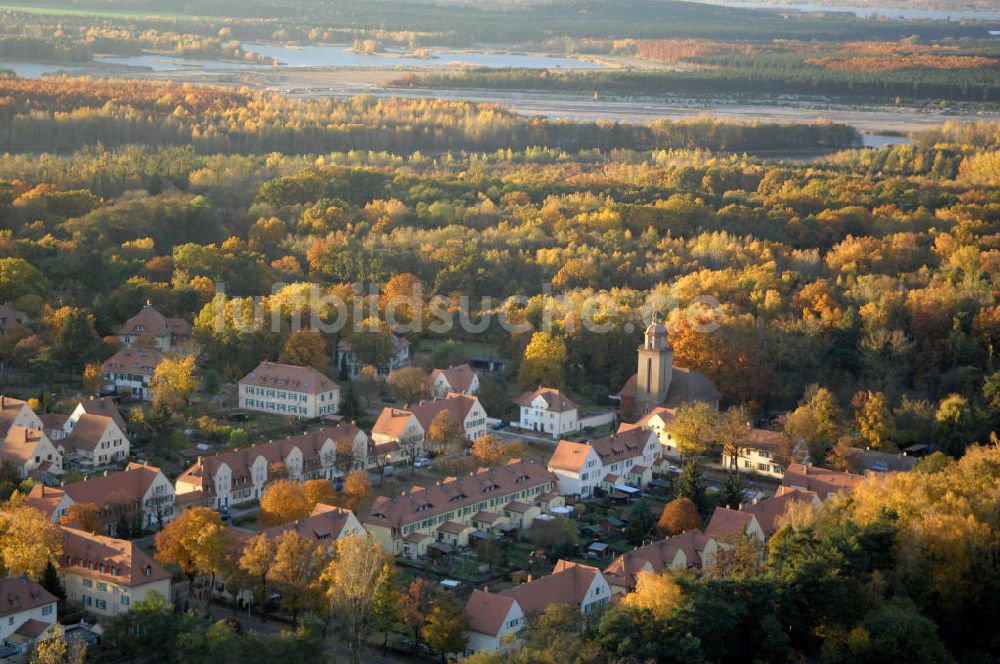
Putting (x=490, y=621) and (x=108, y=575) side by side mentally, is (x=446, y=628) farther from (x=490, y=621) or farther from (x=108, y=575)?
(x=108, y=575)

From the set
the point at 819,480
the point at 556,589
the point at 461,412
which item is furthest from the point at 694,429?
the point at 556,589

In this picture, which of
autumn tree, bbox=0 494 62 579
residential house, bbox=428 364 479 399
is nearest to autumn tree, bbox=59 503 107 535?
autumn tree, bbox=0 494 62 579

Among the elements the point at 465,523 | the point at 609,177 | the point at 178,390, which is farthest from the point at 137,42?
the point at 465,523

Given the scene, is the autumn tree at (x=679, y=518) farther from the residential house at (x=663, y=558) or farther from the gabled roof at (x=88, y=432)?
the gabled roof at (x=88, y=432)

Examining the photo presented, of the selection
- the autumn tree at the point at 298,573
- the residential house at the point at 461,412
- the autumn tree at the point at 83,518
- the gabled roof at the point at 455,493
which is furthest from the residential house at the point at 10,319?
the autumn tree at the point at 298,573

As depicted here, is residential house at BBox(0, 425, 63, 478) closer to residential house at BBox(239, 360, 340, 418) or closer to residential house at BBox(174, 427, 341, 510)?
residential house at BBox(174, 427, 341, 510)
